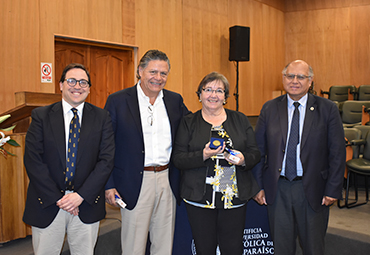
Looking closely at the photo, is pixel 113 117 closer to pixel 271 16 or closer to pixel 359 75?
pixel 271 16

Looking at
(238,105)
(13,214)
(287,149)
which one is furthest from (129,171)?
(238,105)

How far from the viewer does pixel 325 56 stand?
385 inches

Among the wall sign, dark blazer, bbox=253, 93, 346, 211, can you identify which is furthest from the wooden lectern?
the wall sign

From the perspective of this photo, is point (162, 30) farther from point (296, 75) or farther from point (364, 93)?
point (364, 93)

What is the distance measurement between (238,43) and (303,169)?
6041 millimetres

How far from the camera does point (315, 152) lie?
200 centimetres

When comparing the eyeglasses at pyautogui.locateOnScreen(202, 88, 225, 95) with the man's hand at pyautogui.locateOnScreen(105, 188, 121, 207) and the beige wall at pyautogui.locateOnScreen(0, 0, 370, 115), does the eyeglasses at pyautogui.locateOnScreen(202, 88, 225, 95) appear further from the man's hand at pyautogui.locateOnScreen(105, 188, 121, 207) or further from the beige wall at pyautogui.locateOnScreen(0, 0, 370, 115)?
the beige wall at pyautogui.locateOnScreen(0, 0, 370, 115)

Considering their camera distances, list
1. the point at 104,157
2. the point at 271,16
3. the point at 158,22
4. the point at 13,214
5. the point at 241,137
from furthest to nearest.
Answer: the point at 271,16 → the point at 158,22 → the point at 13,214 → the point at 241,137 → the point at 104,157

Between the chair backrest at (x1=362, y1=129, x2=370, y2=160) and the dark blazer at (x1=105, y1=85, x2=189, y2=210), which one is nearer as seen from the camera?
the dark blazer at (x1=105, y1=85, x2=189, y2=210)

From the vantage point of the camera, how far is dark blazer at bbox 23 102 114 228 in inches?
66.2

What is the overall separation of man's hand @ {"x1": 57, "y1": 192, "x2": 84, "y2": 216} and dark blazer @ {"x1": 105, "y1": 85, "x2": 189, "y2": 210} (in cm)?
30

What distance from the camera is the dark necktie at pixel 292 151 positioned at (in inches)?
79.7

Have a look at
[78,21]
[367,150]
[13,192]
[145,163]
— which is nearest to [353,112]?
[367,150]

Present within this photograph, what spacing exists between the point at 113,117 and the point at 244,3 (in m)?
7.36
